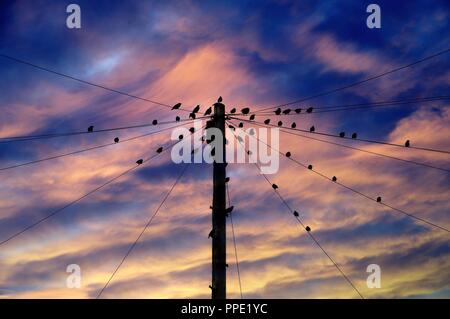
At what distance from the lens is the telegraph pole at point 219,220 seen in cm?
1527

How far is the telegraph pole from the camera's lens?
50.1ft

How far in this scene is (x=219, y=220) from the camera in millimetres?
15742

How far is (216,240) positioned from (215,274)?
92cm

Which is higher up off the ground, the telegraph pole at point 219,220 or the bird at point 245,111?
the bird at point 245,111

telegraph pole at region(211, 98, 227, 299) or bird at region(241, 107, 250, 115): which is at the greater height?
bird at region(241, 107, 250, 115)
